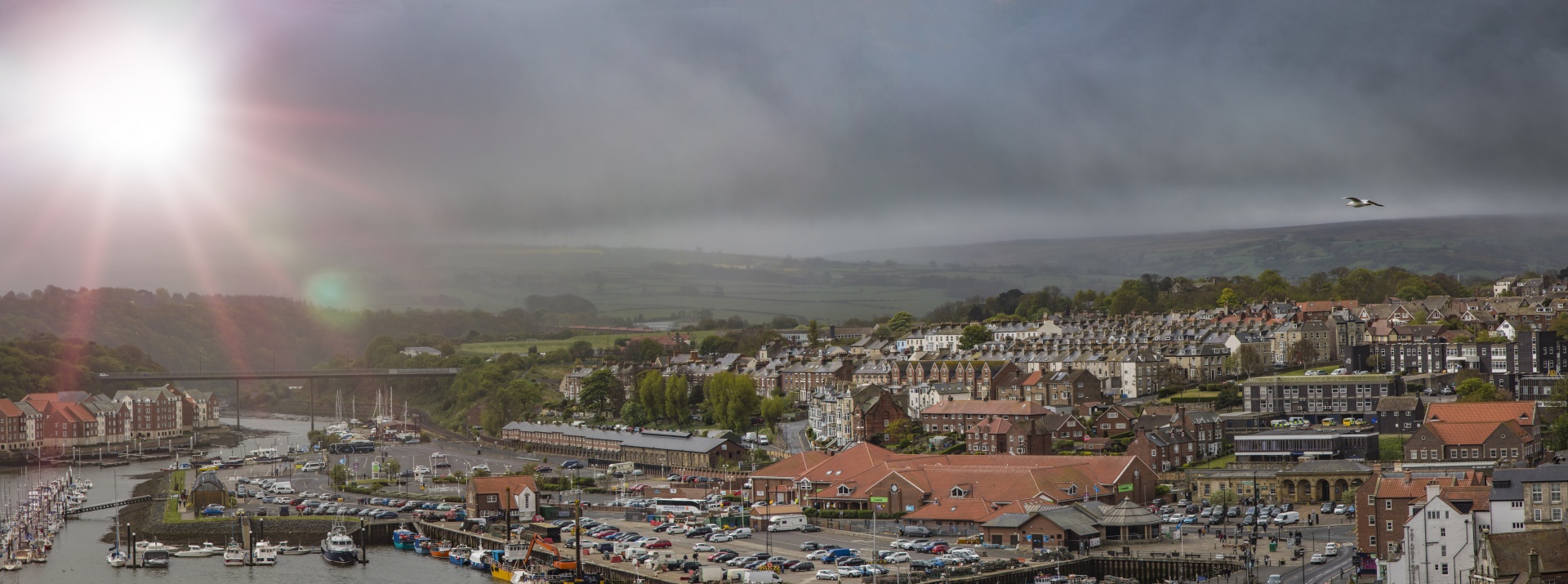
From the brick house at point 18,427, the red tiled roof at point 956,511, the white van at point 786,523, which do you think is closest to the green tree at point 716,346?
the brick house at point 18,427

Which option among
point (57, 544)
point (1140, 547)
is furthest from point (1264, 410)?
point (57, 544)

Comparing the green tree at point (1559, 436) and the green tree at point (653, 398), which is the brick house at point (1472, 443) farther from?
the green tree at point (653, 398)

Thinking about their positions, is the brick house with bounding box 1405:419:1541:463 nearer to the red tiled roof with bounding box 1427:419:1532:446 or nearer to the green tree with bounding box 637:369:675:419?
the red tiled roof with bounding box 1427:419:1532:446

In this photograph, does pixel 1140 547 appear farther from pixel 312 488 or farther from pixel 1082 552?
pixel 312 488

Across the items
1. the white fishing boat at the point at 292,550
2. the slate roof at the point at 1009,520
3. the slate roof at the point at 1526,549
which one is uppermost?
the slate roof at the point at 1526,549

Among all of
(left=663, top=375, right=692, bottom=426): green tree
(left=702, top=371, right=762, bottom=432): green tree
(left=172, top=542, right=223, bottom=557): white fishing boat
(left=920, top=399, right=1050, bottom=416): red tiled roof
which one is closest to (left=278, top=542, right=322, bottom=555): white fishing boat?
(left=172, top=542, right=223, bottom=557): white fishing boat

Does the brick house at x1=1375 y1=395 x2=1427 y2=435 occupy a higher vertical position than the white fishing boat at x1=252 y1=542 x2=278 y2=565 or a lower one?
higher
